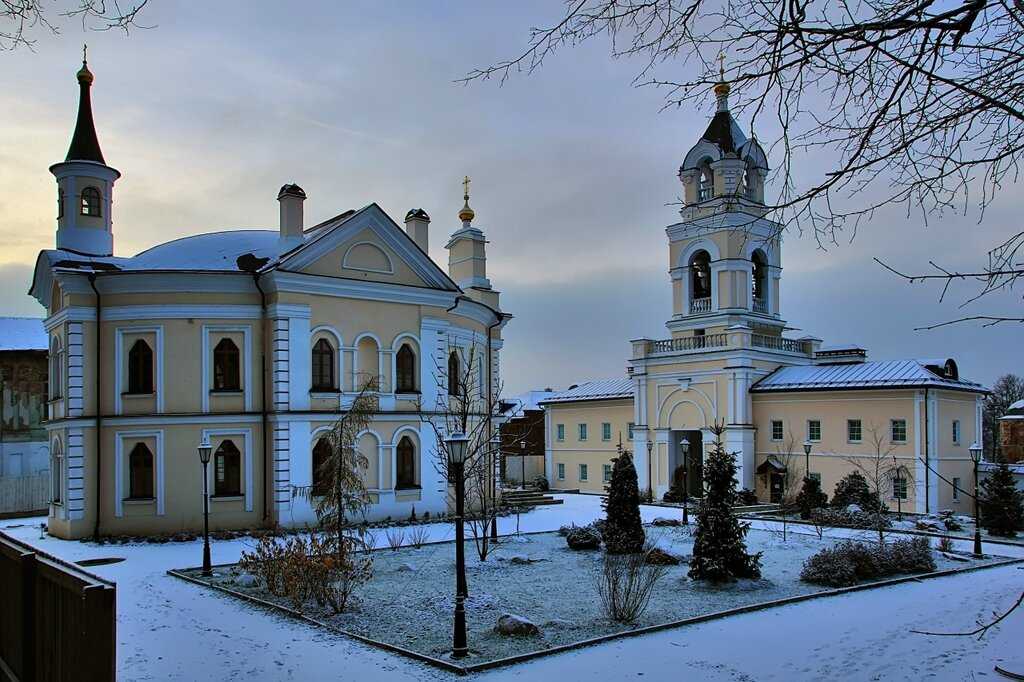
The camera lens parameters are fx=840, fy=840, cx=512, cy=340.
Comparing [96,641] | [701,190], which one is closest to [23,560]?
[96,641]

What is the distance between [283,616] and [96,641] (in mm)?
7539

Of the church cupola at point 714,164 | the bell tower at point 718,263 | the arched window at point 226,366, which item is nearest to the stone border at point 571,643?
the arched window at point 226,366

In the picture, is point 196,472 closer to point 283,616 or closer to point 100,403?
point 100,403

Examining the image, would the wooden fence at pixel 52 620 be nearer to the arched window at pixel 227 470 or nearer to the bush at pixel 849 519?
the arched window at pixel 227 470

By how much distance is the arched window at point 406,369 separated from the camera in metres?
26.6

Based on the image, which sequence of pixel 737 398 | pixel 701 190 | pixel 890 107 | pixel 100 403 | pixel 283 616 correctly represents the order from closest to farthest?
1. pixel 890 107
2. pixel 283 616
3. pixel 100 403
4. pixel 737 398
5. pixel 701 190

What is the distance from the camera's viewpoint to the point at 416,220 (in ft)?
97.2

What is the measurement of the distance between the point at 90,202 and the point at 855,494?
90.2 ft

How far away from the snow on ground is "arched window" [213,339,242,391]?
9.29 metres

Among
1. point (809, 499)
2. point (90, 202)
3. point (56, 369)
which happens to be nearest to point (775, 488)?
point (809, 499)

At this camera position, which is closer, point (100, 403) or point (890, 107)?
point (890, 107)

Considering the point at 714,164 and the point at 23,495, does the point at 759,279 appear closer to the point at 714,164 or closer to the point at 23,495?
the point at 714,164

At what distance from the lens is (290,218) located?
2577 cm

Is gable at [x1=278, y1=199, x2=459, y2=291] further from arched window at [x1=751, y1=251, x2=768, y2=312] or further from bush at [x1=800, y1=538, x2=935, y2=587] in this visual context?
arched window at [x1=751, y1=251, x2=768, y2=312]
